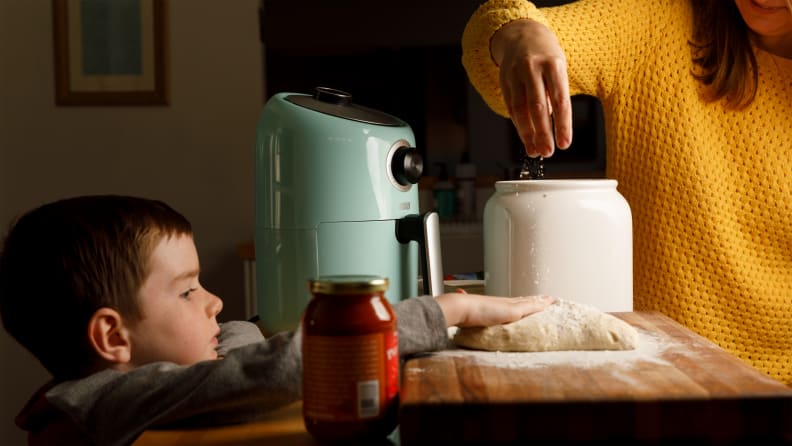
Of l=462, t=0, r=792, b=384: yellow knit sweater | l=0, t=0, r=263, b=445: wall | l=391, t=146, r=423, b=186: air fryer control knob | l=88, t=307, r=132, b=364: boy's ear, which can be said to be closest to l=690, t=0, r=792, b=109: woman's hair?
l=462, t=0, r=792, b=384: yellow knit sweater

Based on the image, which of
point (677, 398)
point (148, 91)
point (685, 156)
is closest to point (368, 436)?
point (677, 398)

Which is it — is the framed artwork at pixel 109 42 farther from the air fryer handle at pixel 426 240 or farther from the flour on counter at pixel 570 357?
the flour on counter at pixel 570 357

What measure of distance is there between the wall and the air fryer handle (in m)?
2.31

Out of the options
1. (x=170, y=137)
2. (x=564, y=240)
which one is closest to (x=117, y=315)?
(x=564, y=240)

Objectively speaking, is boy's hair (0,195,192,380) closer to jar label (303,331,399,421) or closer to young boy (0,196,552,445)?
young boy (0,196,552,445)

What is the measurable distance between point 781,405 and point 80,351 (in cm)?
67

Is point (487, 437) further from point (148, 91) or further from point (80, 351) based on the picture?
point (148, 91)

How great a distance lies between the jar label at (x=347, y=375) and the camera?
0.58 metres

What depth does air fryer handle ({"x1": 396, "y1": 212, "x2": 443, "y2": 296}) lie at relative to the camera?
3.27 feet

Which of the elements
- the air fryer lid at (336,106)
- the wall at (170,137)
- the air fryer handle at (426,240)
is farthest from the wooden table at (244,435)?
the wall at (170,137)

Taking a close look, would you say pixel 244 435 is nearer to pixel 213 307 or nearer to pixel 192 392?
pixel 192 392

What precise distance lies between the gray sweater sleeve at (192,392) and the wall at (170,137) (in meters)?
2.53

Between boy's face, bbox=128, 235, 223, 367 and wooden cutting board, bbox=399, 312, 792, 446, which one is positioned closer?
wooden cutting board, bbox=399, 312, 792, 446

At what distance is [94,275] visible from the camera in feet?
2.82
